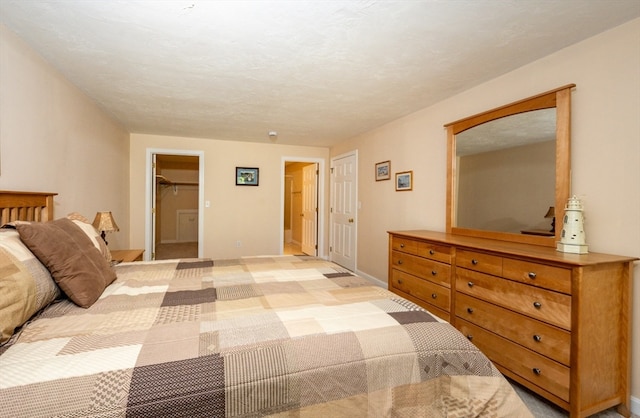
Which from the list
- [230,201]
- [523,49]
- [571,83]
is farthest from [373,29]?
[230,201]

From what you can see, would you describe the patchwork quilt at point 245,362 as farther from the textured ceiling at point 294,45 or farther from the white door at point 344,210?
the white door at point 344,210

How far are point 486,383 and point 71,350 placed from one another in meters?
1.46

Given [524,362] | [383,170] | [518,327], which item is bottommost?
[524,362]

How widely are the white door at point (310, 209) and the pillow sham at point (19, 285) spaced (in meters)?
4.62

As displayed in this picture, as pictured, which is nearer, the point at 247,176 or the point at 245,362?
the point at 245,362

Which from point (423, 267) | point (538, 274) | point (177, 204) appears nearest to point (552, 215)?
point (538, 274)

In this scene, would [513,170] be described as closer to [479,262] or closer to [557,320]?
[479,262]

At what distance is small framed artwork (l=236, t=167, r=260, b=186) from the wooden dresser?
3.91 meters

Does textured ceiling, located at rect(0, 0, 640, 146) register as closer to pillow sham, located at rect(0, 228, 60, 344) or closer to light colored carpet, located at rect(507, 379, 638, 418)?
pillow sham, located at rect(0, 228, 60, 344)

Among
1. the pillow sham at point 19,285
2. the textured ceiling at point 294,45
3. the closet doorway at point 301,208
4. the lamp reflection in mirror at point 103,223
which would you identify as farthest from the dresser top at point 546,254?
the closet doorway at point 301,208

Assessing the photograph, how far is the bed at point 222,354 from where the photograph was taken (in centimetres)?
79

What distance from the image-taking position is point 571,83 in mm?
1966

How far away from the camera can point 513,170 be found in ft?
7.63

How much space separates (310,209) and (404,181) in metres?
2.86
